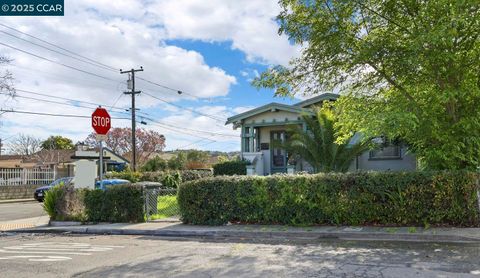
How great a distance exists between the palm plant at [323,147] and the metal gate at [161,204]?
6082 mm

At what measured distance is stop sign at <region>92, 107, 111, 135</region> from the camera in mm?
14594

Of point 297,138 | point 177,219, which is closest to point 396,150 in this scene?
point 297,138

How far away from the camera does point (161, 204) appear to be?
1644cm

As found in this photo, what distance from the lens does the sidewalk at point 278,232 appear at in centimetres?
1005

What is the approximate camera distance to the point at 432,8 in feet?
34.3

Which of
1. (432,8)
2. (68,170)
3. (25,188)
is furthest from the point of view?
(68,170)

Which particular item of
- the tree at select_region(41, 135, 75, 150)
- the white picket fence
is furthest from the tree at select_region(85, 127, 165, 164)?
the white picket fence

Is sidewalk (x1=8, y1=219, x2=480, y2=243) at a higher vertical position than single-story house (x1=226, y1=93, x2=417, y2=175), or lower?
lower

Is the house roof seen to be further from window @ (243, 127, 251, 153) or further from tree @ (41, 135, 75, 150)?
tree @ (41, 135, 75, 150)

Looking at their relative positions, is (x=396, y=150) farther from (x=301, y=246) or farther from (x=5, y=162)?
(x=5, y=162)

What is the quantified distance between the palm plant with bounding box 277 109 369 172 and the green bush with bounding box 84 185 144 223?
25.9 feet

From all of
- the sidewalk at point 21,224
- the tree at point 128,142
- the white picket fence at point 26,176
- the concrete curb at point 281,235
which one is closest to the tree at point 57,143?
the tree at point 128,142

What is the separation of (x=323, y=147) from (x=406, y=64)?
8.57m

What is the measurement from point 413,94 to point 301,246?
5.01 meters
